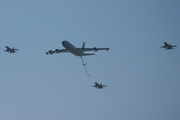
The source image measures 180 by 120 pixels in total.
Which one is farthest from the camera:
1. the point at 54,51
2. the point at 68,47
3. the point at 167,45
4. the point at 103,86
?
the point at 103,86

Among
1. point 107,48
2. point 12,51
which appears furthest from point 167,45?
point 12,51

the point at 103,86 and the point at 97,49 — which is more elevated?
the point at 103,86

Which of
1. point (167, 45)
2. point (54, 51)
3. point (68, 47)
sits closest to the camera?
point (68, 47)

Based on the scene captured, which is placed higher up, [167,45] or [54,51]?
[167,45]

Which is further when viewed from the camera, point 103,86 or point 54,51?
point 103,86

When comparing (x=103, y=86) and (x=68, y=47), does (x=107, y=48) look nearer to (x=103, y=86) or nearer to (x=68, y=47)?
(x=68, y=47)

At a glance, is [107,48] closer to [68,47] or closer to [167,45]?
[68,47]

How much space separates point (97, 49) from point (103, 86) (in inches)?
1899

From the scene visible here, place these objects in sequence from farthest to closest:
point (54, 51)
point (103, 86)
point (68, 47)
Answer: point (103, 86)
point (54, 51)
point (68, 47)

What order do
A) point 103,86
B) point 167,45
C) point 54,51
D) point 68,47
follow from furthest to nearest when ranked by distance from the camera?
point 103,86 → point 167,45 → point 54,51 → point 68,47

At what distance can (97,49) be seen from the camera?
89875mm

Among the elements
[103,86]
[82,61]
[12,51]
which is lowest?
[82,61]

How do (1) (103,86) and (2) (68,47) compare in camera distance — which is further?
(1) (103,86)

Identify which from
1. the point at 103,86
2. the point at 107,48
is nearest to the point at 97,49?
the point at 107,48
